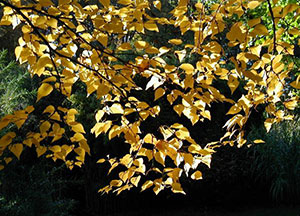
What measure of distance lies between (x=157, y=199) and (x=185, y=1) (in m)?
4.28

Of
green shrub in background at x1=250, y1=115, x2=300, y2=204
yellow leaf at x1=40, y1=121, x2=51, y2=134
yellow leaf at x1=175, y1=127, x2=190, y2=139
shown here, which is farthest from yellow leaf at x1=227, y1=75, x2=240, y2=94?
green shrub in background at x1=250, y1=115, x2=300, y2=204

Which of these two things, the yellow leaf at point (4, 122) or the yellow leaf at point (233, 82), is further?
the yellow leaf at point (233, 82)

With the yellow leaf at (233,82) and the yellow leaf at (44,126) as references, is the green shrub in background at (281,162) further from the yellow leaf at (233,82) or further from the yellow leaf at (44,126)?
the yellow leaf at (44,126)

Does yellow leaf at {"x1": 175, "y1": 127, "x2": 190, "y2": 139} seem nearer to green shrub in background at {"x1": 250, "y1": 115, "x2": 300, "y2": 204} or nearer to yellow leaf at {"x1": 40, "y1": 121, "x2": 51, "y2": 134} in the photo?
yellow leaf at {"x1": 40, "y1": 121, "x2": 51, "y2": 134}

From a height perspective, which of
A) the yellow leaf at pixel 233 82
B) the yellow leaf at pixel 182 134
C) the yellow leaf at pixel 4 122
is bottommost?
the yellow leaf at pixel 182 134

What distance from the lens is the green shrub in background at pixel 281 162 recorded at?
4945 mm

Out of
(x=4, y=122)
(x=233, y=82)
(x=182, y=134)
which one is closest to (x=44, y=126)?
(x=4, y=122)

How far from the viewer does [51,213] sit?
10.9 feet

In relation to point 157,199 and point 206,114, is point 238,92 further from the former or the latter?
point 206,114

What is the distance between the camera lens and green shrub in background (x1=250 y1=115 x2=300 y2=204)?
16.2ft

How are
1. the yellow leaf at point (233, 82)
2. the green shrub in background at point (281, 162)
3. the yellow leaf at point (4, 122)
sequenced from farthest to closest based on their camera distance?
the green shrub in background at point (281, 162) → the yellow leaf at point (233, 82) → the yellow leaf at point (4, 122)

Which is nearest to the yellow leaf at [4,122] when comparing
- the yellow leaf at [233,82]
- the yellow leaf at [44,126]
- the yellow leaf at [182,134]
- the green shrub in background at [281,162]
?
the yellow leaf at [44,126]

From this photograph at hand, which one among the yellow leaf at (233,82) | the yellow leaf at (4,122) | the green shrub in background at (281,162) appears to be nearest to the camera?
the yellow leaf at (4,122)

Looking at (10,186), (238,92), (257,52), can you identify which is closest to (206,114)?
(257,52)
